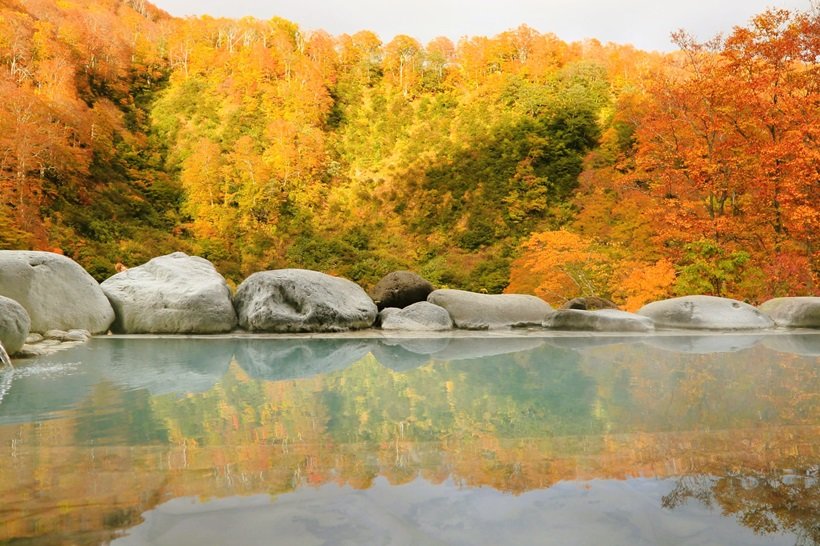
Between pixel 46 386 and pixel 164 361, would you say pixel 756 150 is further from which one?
pixel 46 386

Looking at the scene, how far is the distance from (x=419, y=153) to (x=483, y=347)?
23.3 meters

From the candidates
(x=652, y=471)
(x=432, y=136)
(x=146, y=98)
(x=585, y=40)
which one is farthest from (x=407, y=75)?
(x=652, y=471)

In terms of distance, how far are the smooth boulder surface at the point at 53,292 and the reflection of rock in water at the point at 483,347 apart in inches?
152

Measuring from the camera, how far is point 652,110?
1091cm

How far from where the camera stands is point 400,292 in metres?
7.58

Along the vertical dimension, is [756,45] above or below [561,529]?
above

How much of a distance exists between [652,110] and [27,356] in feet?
36.3

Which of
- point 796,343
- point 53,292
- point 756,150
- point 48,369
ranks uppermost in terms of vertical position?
point 756,150

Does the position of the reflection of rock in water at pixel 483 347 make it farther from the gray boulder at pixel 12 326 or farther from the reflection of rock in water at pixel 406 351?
the gray boulder at pixel 12 326

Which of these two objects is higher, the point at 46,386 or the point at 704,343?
the point at 46,386

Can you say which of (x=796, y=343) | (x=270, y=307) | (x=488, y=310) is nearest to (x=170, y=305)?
(x=270, y=307)

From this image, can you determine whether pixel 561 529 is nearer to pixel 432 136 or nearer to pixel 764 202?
pixel 764 202

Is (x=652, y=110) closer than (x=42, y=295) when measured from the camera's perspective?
No

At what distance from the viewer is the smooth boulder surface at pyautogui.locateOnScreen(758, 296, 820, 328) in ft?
21.9
